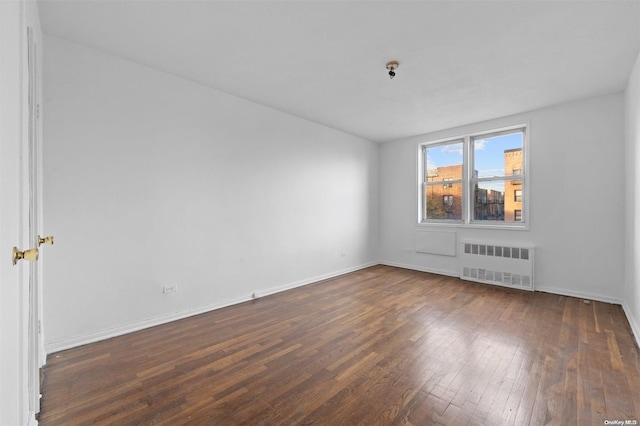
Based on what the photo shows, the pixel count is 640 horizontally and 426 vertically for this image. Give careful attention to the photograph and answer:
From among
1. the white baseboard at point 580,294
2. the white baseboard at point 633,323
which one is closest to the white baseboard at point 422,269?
the white baseboard at point 580,294

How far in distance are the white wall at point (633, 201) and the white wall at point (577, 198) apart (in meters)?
0.21

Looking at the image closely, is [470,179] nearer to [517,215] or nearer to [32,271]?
[517,215]

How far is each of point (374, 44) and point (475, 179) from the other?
3.57m

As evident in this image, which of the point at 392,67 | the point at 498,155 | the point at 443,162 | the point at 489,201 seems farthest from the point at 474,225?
the point at 392,67

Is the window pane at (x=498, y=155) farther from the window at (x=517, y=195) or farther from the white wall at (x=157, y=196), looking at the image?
the white wall at (x=157, y=196)

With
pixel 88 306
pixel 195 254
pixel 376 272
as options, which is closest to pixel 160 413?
pixel 88 306

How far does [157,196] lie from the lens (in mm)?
3121

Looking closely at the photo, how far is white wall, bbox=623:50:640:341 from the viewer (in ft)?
9.35

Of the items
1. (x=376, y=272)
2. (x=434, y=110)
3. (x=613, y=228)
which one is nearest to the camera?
(x=613, y=228)

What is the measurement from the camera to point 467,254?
502 cm

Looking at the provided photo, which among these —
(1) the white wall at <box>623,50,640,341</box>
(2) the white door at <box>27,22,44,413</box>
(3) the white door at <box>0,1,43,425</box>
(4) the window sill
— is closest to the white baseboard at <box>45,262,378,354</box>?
(2) the white door at <box>27,22,44,413</box>

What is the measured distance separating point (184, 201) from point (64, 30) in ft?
5.87

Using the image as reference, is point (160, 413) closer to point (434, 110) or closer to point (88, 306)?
point (88, 306)

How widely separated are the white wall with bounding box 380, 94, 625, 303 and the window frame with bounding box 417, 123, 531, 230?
9 cm
